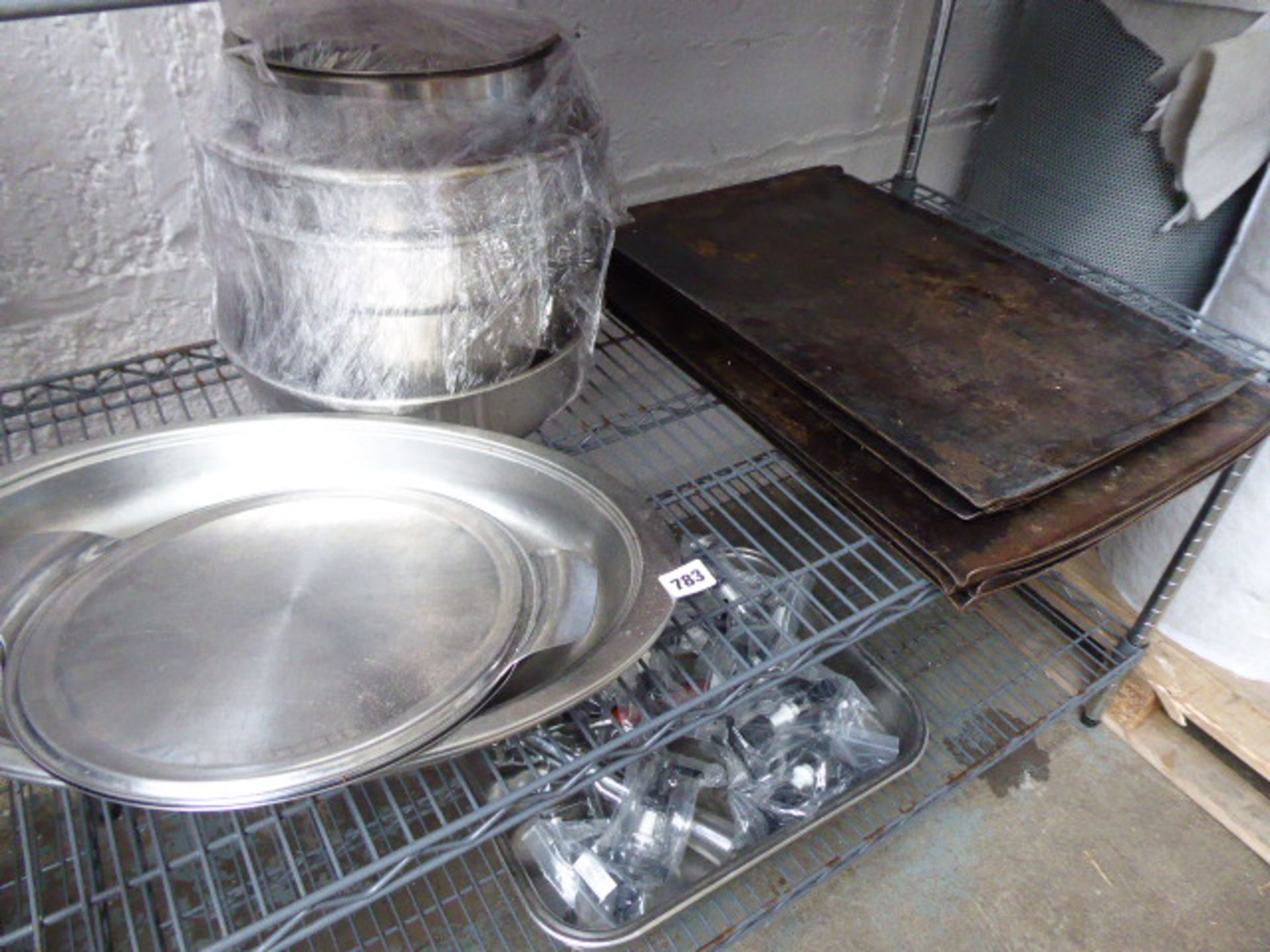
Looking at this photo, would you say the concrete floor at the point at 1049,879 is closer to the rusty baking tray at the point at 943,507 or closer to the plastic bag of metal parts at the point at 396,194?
the rusty baking tray at the point at 943,507

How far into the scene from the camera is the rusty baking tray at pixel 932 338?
66 cm

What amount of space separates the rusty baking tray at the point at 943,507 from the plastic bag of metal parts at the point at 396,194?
18cm

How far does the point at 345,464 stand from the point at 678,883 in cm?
59

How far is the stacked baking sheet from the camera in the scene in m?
0.63

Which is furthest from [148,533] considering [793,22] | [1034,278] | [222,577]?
[793,22]

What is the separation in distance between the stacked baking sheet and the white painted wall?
0.18 m

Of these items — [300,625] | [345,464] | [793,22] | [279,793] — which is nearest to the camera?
[279,793]

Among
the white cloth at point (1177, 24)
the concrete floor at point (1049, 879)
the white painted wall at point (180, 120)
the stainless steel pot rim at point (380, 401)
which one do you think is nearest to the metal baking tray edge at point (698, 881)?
the concrete floor at point (1049, 879)

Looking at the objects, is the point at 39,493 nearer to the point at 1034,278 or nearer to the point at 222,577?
the point at 222,577

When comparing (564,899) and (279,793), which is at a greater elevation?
(279,793)

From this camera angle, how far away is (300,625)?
20.9 inches

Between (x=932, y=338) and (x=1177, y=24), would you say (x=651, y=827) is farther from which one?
(x=1177, y=24)

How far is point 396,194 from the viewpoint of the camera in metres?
0.55

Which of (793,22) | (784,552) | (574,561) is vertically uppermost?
(793,22)
